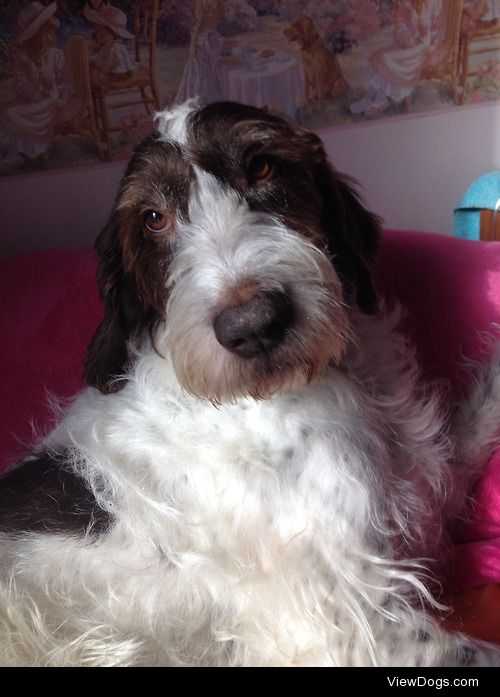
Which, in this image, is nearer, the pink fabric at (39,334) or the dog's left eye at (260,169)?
the dog's left eye at (260,169)

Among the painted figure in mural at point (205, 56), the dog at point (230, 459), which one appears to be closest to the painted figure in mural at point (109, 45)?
the painted figure in mural at point (205, 56)

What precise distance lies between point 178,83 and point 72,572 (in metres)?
2.25

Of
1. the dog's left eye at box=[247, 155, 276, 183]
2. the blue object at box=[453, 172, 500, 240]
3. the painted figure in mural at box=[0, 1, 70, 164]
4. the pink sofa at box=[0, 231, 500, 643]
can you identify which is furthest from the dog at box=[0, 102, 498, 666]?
the painted figure in mural at box=[0, 1, 70, 164]

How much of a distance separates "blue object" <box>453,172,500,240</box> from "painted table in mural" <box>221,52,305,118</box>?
35.8 inches

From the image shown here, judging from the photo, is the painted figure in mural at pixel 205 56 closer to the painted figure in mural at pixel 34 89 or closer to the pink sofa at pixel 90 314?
the painted figure in mural at pixel 34 89

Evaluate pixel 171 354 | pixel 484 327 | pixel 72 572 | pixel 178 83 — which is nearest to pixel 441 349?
pixel 484 327

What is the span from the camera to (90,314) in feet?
8.86

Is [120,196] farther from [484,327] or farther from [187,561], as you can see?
[484,327]

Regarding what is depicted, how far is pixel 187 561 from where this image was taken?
173cm

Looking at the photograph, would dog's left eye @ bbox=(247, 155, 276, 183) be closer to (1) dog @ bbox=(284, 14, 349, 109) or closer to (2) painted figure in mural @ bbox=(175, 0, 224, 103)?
(2) painted figure in mural @ bbox=(175, 0, 224, 103)

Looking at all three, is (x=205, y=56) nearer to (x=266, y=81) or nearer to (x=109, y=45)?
(x=266, y=81)

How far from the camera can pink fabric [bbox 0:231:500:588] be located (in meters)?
2.43

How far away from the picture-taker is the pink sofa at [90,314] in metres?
2.42

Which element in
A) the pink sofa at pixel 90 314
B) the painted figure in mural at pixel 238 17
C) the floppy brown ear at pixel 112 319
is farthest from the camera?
the painted figure in mural at pixel 238 17
